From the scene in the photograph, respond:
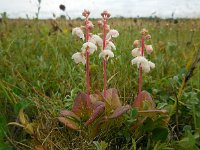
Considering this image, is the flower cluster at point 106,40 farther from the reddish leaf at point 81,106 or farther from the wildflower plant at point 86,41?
the reddish leaf at point 81,106

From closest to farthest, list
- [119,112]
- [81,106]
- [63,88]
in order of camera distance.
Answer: [119,112] → [81,106] → [63,88]

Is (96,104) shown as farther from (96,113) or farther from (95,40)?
(95,40)

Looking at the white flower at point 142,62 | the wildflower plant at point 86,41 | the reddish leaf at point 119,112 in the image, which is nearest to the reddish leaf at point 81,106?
the wildflower plant at point 86,41

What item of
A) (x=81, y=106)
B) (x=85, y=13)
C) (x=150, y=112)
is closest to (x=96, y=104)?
(x=81, y=106)

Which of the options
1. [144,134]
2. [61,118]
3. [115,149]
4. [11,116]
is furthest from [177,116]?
[11,116]

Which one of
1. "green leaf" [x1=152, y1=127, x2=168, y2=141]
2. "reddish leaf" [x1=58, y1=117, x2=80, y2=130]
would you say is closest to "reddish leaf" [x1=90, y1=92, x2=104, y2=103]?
"reddish leaf" [x1=58, y1=117, x2=80, y2=130]

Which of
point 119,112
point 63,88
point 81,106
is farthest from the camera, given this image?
point 63,88

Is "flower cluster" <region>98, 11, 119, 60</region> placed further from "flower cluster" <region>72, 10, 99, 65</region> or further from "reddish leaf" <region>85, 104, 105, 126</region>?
"reddish leaf" <region>85, 104, 105, 126</region>
